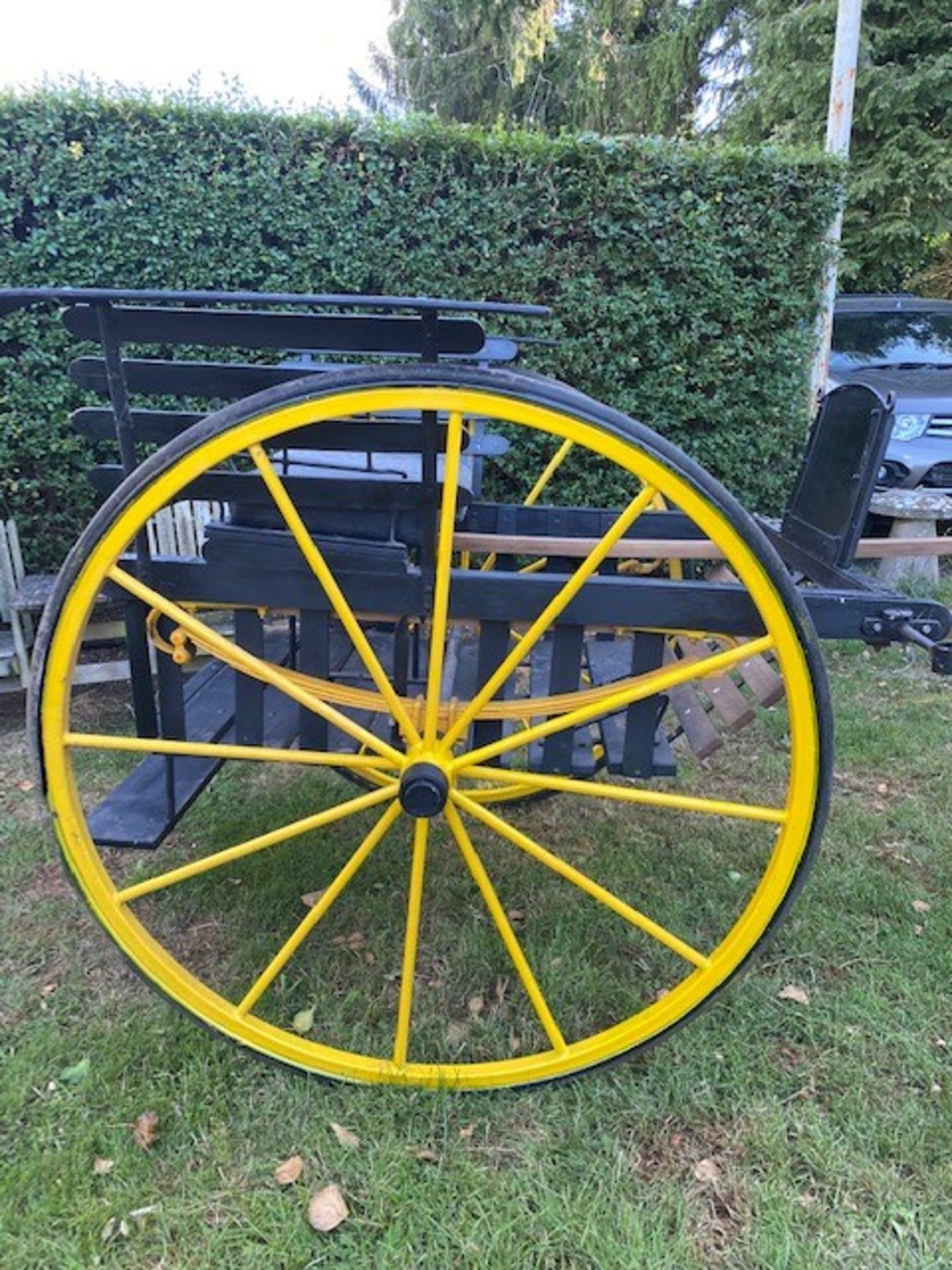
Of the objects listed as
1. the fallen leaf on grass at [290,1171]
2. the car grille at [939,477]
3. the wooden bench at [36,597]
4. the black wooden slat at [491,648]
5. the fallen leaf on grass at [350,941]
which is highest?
the black wooden slat at [491,648]

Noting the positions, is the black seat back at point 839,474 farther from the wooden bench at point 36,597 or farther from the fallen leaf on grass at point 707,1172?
the wooden bench at point 36,597

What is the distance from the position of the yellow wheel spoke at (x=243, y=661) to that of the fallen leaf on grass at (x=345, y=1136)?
744 millimetres

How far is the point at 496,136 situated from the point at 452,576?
3253 millimetres

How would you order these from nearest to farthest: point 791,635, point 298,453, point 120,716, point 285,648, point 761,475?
point 791,635 → point 285,648 → point 298,453 → point 120,716 → point 761,475

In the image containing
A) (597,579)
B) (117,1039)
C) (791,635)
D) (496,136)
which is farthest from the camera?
(496,136)

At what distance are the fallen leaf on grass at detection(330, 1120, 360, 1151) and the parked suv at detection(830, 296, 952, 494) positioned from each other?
4540mm

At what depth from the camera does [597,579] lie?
1600 mm

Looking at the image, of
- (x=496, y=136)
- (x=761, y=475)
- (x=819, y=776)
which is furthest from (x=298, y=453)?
(x=761, y=475)

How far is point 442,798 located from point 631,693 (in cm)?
39

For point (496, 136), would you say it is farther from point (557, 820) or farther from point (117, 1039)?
point (117, 1039)

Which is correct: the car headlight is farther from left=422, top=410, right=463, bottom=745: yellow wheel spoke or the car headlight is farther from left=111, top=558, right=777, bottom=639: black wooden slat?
left=422, top=410, right=463, bottom=745: yellow wheel spoke

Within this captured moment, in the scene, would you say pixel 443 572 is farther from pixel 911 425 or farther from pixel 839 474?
pixel 911 425

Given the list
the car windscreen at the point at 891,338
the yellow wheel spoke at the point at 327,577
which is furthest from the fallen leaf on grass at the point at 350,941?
the car windscreen at the point at 891,338

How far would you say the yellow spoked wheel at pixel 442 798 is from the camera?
57.1 inches
